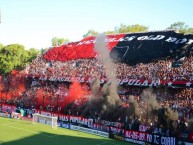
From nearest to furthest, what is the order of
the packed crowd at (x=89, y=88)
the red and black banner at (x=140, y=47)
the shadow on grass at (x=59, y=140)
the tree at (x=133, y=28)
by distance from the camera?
the shadow on grass at (x=59, y=140) → the packed crowd at (x=89, y=88) → the red and black banner at (x=140, y=47) → the tree at (x=133, y=28)

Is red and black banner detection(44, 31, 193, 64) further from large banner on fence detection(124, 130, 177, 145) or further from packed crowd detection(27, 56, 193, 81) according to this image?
large banner on fence detection(124, 130, 177, 145)

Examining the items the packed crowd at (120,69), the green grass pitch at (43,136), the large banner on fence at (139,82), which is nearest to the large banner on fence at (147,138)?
the green grass pitch at (43,136)

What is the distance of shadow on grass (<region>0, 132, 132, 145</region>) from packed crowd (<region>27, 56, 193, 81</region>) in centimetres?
→ 1054

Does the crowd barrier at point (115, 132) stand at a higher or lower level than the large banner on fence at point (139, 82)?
lower

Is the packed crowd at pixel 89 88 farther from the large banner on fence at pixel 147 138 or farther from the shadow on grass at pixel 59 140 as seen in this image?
the shadow on grass at pixel 59 140

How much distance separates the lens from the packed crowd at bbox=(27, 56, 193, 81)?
3613cm

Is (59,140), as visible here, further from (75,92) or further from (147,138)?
(75,92)

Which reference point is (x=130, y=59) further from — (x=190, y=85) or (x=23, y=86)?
(x=23, y=86)

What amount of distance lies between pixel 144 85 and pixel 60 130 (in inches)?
429

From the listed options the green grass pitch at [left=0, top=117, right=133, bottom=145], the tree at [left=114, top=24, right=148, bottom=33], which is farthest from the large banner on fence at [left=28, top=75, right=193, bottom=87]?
the tree at [left=114, top=24, right=148, bottom=33]

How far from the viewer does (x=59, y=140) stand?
96.7 ft

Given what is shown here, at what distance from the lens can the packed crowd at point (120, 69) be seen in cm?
3613

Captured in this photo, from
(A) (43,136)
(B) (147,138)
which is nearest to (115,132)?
(B) (147,138)

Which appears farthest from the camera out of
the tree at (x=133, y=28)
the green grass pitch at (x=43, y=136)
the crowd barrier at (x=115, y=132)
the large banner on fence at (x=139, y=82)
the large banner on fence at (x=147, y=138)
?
the tree at (x=133, y=28)
